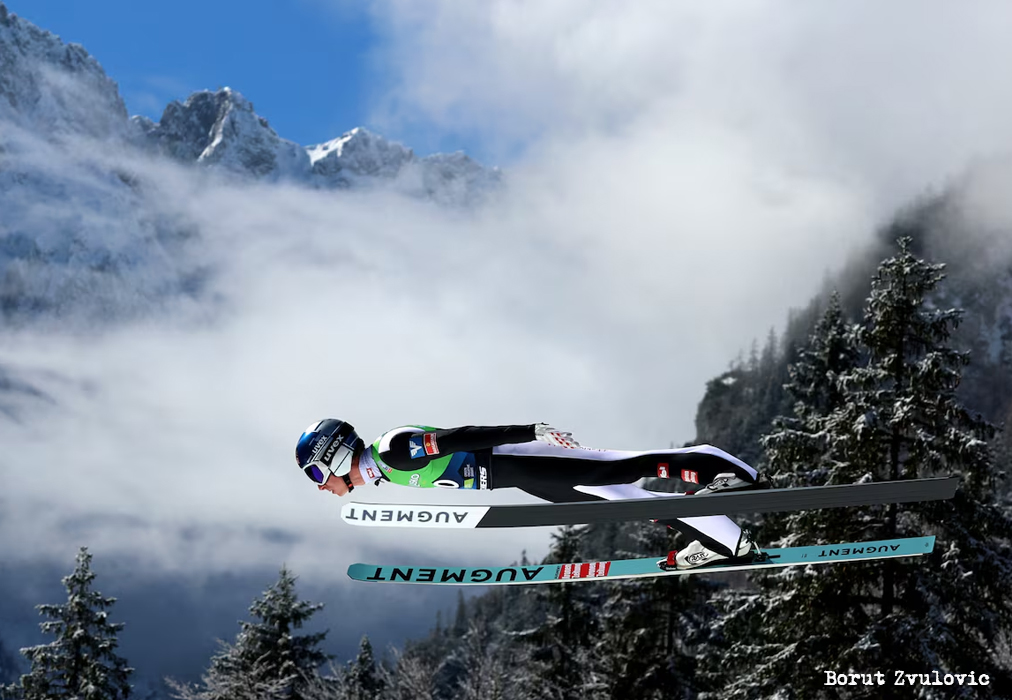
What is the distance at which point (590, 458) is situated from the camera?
679 centimetres

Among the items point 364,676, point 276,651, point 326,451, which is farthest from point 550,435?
point 364,676

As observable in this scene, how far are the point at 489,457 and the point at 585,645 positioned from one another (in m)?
19.1

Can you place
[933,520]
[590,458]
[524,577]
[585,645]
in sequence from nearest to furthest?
1. [590,458]
2. [524,577]
3. [933,520]
4. [585,645]

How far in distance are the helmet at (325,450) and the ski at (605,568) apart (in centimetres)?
107

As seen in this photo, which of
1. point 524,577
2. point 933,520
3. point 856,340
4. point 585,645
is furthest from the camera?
point 585,645

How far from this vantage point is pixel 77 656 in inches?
960

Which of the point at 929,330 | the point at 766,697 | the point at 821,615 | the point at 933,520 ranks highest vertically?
the point at 929,330

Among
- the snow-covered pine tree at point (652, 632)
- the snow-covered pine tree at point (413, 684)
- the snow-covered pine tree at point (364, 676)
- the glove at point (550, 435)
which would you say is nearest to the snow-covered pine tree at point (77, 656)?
the snow-covered pine tree at point (364, 676)

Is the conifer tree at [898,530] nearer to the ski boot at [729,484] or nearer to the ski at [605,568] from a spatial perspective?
the ski at [605,568]

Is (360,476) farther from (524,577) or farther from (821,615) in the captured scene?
(821,615)

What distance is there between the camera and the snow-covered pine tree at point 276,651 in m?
22.8

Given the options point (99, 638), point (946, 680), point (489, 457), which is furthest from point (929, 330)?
point (99, 638)

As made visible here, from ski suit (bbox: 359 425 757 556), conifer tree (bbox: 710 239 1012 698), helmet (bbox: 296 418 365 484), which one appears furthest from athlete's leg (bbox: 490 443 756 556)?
conifer tree (bbox: 710 239 1012 698)

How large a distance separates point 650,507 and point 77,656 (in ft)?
79.4
